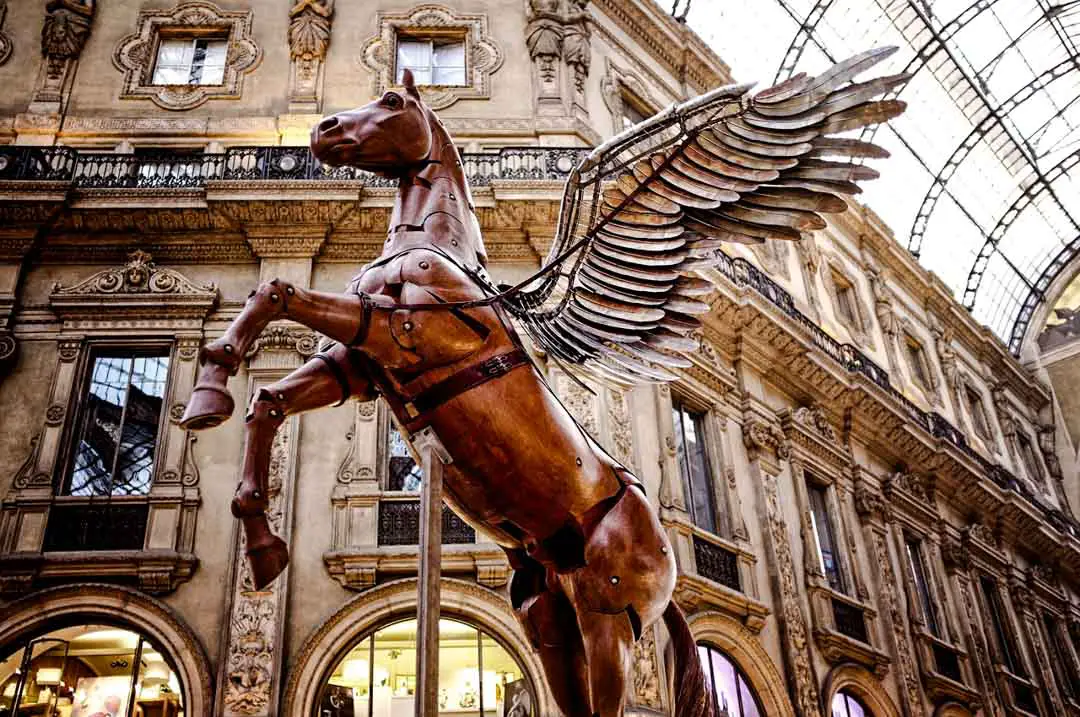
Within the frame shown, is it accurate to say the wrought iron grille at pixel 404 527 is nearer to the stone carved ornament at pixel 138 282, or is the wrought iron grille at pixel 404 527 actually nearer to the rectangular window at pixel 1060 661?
the stone carved ornament at pixel 138 282

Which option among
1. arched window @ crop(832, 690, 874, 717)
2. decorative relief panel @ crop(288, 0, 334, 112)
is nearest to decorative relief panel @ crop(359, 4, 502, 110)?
decorative relief panel @ crop(288, 0, 334, 112)

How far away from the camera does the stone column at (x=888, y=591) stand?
16.5 m

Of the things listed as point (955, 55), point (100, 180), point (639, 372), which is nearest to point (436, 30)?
point (100, 180)

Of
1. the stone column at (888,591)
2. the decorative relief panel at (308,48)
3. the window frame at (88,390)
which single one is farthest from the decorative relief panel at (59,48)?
the stone column at (888,591)

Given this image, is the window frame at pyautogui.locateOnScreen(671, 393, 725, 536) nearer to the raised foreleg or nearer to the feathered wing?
the feathered wing

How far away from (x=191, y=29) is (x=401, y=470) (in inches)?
345

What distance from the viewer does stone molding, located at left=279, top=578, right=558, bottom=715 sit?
1040 centimetres

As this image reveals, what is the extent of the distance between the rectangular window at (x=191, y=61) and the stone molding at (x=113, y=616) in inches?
330

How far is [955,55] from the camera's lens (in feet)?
85.5

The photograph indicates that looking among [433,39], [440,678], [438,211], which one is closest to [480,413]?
[438,211]

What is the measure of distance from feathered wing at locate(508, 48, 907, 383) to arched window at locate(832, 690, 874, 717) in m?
12.7

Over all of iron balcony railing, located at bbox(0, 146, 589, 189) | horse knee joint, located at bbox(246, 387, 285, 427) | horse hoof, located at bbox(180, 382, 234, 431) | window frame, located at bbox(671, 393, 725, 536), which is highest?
iron balcony railing, located at bbox(0, 146, 589, 189)

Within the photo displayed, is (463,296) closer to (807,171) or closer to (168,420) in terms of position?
(807,171)

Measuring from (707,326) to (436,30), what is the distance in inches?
265
